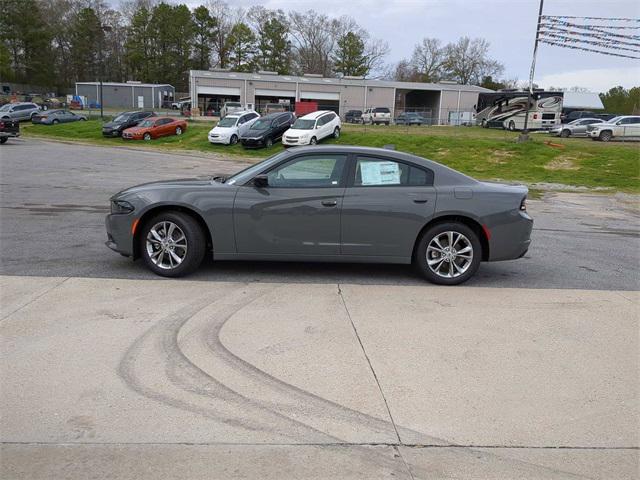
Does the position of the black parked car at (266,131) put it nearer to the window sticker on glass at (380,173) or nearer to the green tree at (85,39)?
the window sticker on glass at (380,173)

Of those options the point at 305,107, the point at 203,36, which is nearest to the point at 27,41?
the point at 203,36

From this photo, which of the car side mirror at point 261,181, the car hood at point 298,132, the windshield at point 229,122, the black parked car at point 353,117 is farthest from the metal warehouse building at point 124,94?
the car side mirror at point 261,181

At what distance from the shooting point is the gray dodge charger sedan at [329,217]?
19.6 feet

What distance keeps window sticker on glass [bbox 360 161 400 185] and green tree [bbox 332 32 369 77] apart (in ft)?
300

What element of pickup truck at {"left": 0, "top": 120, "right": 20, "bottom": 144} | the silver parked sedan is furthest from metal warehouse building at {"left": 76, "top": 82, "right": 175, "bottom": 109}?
the silver parked sedan

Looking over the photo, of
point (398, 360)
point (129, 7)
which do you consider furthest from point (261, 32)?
point (398, 360)

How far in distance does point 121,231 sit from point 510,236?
4.40m

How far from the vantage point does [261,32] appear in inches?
3679

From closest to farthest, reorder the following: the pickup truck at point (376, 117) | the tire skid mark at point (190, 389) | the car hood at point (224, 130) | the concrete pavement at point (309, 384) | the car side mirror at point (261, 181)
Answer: the concrete pavement at point (309, 384), the tire skid mark at point (190, 389), the car side mirror at point (261, 181), the car hood at point (224, 130), the pickup truck at point (376, 117)

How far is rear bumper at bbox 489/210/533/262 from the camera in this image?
613 cm

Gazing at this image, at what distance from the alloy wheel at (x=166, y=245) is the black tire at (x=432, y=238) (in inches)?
104

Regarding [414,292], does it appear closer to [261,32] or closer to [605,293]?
[605,293]

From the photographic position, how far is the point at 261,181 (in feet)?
19.5

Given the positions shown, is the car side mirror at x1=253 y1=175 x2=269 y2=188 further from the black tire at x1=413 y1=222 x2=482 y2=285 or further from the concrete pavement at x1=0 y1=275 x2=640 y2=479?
the black tire at x1=413 y1=222 x2=482 y2=285
